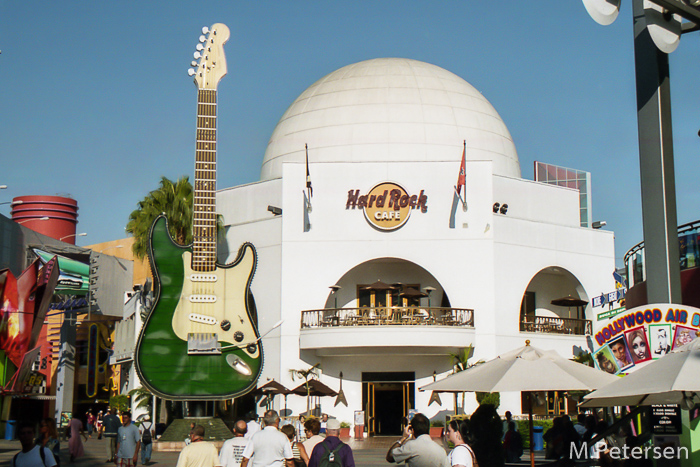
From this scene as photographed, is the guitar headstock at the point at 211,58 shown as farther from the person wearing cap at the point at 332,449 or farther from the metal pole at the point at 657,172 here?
the person wearing cap at the point at 332,449

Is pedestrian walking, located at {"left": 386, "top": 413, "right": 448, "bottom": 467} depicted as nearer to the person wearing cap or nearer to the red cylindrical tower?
the person wearing cap

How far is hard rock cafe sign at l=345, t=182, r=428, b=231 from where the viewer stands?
34.8 m

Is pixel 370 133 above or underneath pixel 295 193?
above

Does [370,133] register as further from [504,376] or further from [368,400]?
[504,376]

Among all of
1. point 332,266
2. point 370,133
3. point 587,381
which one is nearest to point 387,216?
point 332,266

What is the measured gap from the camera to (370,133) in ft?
128

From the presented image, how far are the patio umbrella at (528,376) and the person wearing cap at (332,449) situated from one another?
10.5 feet

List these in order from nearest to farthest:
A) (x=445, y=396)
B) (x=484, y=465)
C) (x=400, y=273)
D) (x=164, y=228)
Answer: (x=484, y=465)
(x=164, y=228)
(x=445, y=396)
(x=400, y=273)

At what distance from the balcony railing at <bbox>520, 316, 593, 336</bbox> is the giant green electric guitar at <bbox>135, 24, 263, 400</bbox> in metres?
15.5

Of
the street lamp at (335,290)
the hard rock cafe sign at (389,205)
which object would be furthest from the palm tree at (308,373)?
the hard rock cafe sign at (389,205)

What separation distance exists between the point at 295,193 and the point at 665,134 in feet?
68.3

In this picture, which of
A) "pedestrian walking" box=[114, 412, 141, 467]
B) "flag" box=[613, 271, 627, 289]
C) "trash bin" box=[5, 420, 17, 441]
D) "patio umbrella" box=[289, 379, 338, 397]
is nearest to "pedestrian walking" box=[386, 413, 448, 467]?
"pedestrian walking" box=[114, 412, 141, 467]

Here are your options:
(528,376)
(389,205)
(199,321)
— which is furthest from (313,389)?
(528,376)

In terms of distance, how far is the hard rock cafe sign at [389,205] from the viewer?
1371 inches
